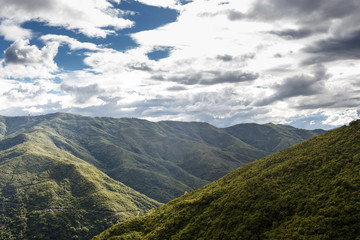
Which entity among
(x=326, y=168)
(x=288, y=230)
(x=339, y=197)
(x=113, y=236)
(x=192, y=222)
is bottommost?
(x=113, y=236)

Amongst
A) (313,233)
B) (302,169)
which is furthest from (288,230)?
(302,169)

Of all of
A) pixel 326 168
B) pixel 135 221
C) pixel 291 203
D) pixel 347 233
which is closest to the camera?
pixel 347 233

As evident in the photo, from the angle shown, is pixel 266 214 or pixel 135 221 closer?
pixel 266 214

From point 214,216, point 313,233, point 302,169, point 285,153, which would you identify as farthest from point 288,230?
point 285,153

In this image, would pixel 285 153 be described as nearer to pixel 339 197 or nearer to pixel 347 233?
pixel 339 197

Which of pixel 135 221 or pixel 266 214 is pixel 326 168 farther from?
pixel 135 221

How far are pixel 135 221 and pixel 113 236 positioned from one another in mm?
14236

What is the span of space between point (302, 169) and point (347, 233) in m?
47.8

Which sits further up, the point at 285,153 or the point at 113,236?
the point at 285,153

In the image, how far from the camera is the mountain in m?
74.4

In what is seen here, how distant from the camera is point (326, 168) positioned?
101m

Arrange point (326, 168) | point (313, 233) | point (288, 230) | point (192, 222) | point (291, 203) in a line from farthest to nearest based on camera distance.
→ point (192, 222) → point (326, 168) → point (291, 203) → point (288, 230) → point (313, 233)

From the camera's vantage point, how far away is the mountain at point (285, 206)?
2928 inches

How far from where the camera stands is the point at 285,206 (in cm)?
9006
